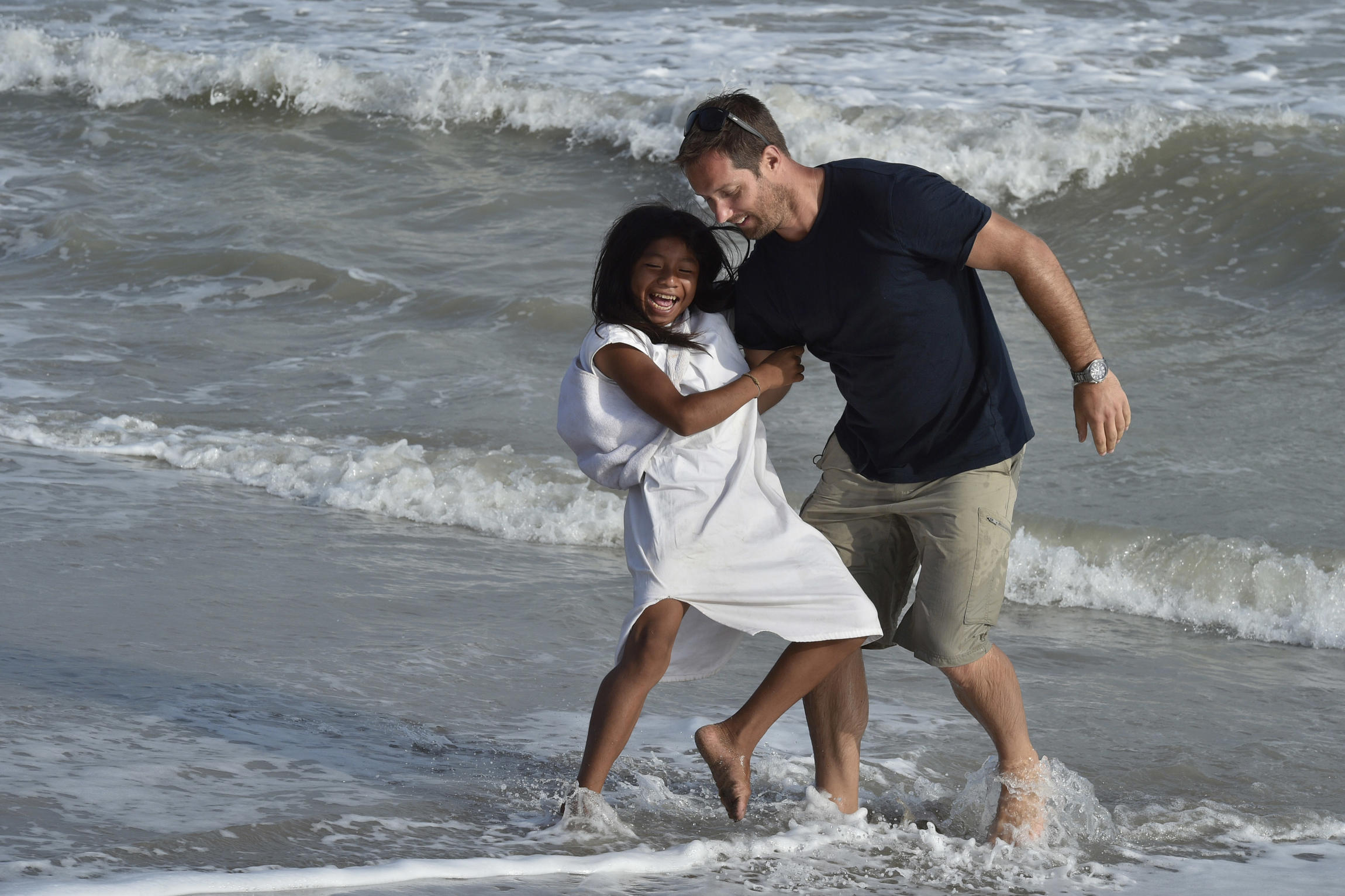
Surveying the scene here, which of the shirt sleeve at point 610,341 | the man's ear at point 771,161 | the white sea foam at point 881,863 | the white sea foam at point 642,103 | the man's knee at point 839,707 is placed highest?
the white sea foam at point 642,103

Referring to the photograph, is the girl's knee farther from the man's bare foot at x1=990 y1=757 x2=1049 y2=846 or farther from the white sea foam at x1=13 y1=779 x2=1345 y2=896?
the man's bare foot at x1=990 y1=757 x2=1049 y2=846

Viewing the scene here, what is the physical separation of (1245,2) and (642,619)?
14784mm

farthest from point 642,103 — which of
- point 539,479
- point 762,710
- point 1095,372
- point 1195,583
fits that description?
point 762,710

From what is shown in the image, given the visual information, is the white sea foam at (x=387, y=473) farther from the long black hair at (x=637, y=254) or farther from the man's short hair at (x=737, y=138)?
the man's short hair at (x=737, y=138)

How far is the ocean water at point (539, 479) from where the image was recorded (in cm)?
319

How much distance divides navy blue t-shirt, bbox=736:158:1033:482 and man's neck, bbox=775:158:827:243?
2 centimetres

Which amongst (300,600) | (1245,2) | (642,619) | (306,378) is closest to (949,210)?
(642,619)

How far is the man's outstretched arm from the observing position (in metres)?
2.96

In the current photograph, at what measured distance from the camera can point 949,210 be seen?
116 inches

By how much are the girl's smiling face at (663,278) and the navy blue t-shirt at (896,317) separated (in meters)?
0.16

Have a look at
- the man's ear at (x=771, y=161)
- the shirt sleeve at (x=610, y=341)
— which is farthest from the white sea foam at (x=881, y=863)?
the man's ear at (x=771, y=161)

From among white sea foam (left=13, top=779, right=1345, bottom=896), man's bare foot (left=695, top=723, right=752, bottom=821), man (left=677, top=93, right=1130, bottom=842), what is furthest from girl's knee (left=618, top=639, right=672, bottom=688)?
white sea foam (left=13, top=779, right=1345, bottom=896)

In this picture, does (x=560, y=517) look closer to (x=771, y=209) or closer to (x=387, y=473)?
(x=387, y=473)

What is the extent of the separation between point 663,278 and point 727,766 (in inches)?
42.3
